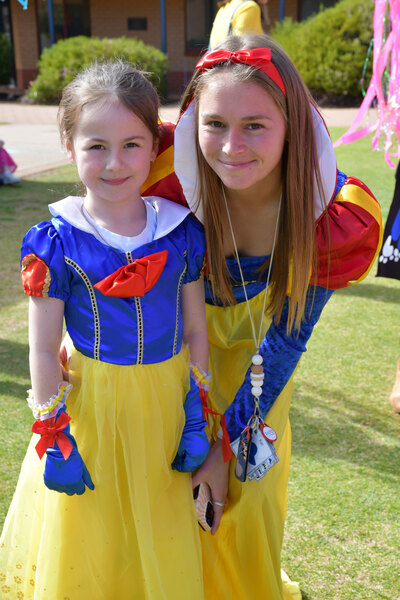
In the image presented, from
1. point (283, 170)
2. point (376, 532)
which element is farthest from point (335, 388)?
point (283, 170)

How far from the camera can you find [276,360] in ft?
6.10

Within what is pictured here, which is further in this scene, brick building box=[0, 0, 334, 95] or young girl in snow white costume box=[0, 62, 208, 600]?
brick building box=[0, 0, 334, 95]

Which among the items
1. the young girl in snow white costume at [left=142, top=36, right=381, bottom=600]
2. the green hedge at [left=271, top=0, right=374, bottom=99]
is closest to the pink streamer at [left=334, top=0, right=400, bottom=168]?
the young girl in snow white costume at [left=142, top=36, right=381, bottom=600]

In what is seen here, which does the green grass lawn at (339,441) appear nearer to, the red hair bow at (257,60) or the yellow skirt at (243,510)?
the yellow skirt at (243,510)

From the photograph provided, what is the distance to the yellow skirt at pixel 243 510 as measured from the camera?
187 cm

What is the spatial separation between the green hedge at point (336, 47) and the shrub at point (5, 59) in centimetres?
891

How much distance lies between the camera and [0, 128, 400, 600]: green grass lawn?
2174mm

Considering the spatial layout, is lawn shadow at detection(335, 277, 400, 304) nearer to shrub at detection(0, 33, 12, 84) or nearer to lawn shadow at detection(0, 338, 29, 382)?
lawn shadow at detection(0, 338, 29, 382)

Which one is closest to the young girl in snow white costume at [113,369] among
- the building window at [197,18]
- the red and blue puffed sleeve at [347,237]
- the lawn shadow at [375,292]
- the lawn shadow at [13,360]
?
the red and blue puffed sleeve at [347,237]

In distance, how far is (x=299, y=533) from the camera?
2.31m

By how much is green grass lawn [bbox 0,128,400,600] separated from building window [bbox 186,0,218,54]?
17.9 meters

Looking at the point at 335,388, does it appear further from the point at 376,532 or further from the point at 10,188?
the point at 10,188

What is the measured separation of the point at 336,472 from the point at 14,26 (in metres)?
22.1

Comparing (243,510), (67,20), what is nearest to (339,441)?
(243,510)
